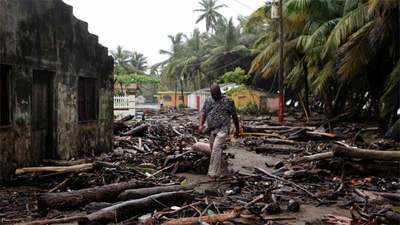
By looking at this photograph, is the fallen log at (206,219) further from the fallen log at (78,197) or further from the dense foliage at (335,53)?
the dense foliage at (335,53)

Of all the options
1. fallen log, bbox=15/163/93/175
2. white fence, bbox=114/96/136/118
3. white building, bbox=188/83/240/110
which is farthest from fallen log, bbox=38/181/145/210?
white building, bbox=188/83/240/110

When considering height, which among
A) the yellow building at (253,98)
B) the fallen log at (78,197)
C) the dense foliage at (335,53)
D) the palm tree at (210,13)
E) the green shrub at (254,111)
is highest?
the palm tree at (210,13)

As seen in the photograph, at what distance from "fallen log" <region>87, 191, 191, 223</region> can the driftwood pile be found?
0.01 meters

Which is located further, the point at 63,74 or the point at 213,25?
the point at 213,25

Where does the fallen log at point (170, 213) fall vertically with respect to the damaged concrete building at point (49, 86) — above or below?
below

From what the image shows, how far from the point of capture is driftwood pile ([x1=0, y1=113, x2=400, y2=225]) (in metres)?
5.54

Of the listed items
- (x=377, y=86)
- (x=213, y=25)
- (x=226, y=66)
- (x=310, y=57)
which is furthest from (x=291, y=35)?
(x=213, y=25)

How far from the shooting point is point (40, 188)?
25.0ft

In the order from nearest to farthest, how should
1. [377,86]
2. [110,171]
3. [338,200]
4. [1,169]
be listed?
[338,200]
[1,169]
[110,171]
[377,86]

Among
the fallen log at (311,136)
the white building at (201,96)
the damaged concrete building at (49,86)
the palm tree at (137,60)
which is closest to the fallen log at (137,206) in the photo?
the damaged concrete building at (49,86)

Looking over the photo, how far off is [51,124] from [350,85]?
16744mm

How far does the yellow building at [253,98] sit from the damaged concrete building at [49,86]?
986 inches

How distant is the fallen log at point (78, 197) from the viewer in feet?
19.5

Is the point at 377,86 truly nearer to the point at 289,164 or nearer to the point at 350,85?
the point at 350,85
